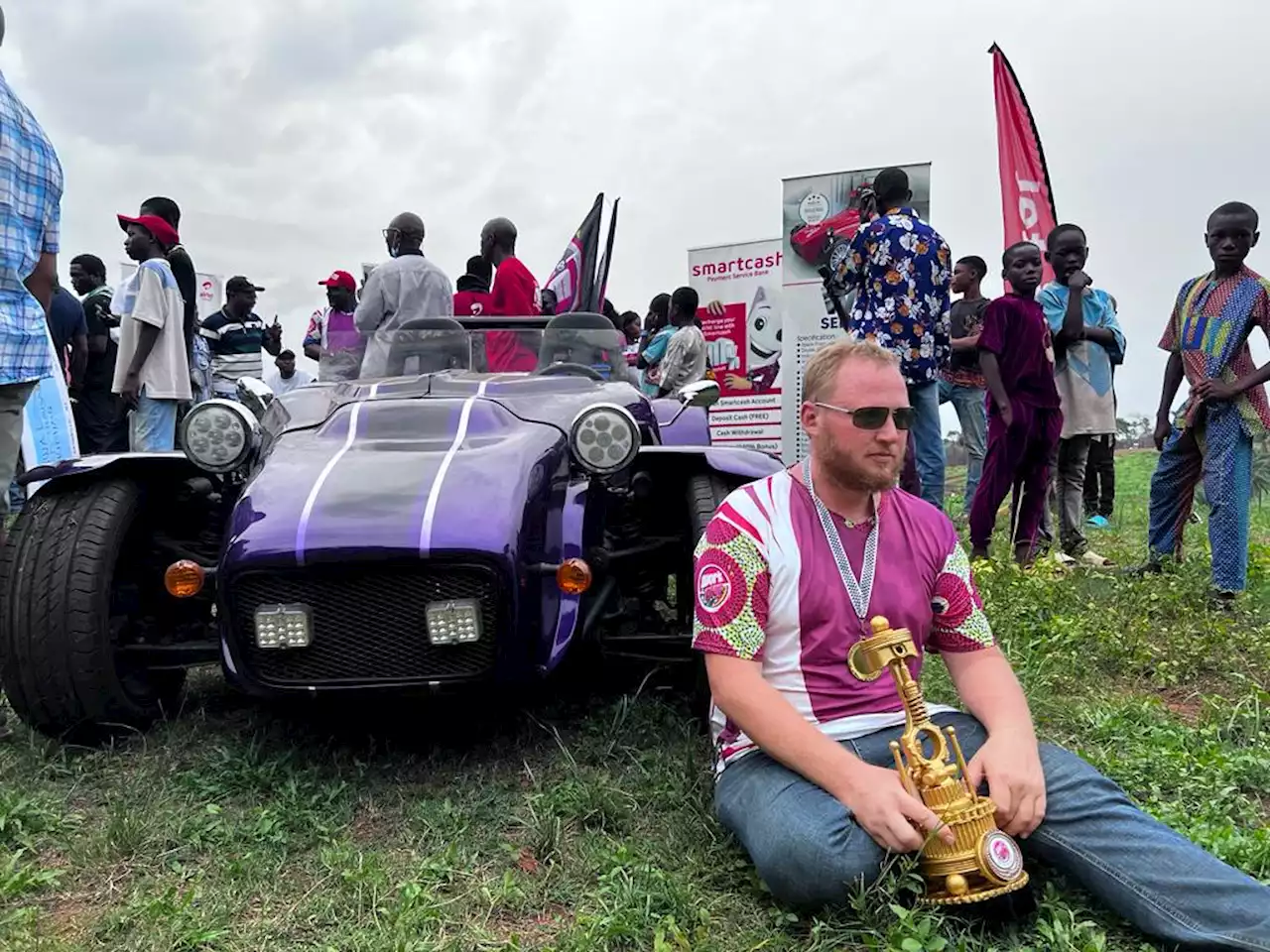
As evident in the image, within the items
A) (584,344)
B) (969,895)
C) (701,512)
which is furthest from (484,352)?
(969,895)

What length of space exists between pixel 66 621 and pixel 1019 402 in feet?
14.7

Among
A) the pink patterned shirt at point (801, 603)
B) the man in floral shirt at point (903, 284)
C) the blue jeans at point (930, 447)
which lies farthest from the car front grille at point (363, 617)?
the blue jeans at point (930, 447)

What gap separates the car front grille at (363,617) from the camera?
266 cm

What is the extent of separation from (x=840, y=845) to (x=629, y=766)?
1.03 m

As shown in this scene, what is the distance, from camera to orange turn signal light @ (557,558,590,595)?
9.51ft

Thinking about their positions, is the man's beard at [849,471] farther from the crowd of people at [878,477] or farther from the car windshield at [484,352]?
the car windshield at [484,352]

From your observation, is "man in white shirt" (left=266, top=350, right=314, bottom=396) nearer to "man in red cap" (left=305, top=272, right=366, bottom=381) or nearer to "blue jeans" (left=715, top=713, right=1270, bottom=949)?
"man in red cap" (left=305, top=272, right=366, bottom=381)

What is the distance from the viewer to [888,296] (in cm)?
530

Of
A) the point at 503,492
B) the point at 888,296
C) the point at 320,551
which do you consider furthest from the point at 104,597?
the point at 888,296

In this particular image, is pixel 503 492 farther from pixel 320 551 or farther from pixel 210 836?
pixel 210 836

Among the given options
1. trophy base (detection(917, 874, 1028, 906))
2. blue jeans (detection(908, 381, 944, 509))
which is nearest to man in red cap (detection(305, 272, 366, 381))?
blue jeans (detection(908, 381, 944, 509))

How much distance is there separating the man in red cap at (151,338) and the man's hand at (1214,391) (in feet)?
17.2

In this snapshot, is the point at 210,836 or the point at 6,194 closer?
the point at 210,836

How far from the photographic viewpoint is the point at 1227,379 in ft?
15.2
